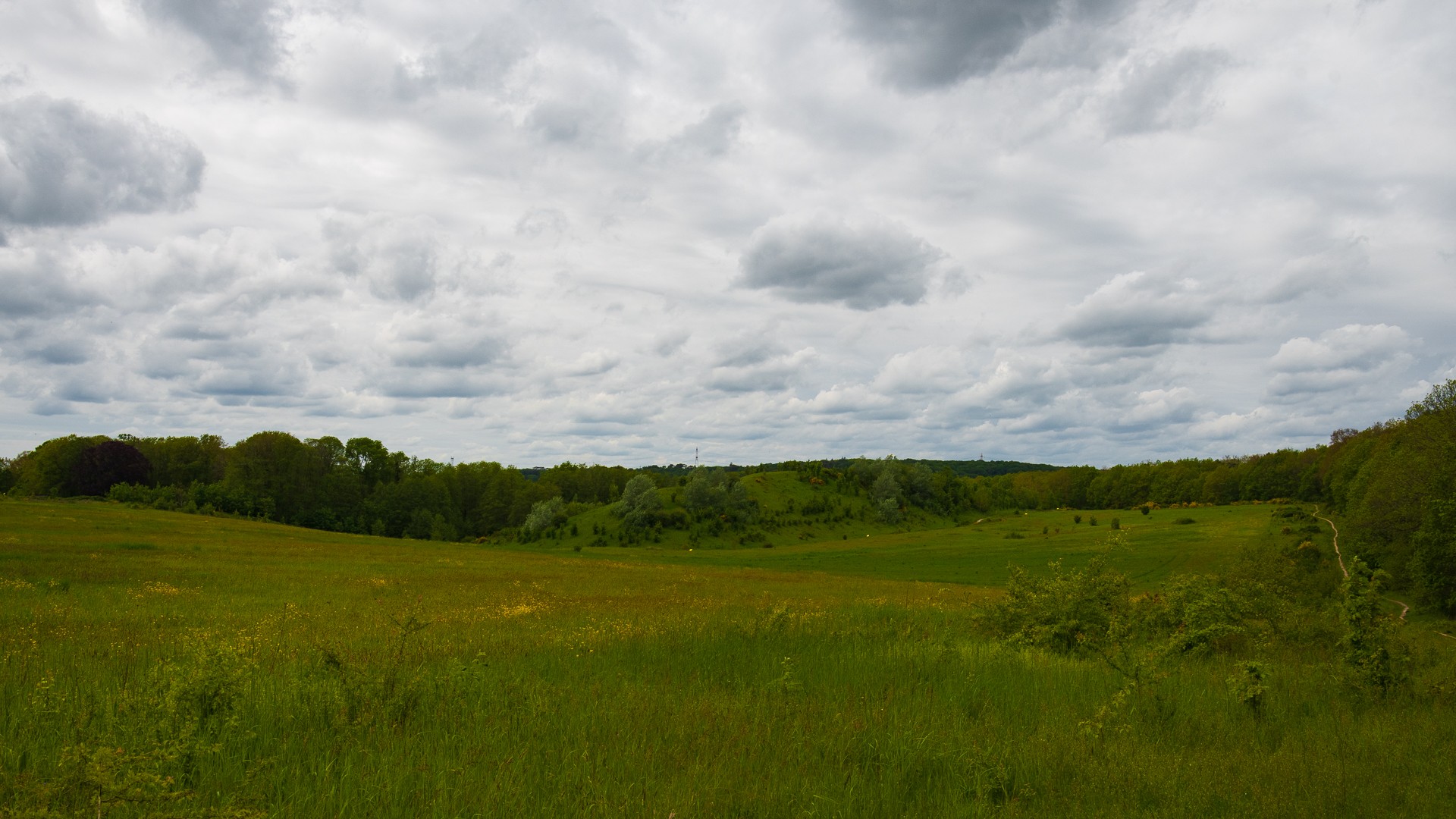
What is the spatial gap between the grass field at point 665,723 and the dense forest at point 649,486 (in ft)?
122

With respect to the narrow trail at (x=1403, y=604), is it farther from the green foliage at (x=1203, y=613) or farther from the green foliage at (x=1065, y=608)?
the green foliage at (x=1065, y=608)

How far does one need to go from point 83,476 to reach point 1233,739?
437 ft

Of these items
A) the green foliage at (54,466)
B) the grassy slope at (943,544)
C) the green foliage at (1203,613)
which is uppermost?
the green foliage at (54,466)

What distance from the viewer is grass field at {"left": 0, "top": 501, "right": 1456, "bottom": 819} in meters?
5.71

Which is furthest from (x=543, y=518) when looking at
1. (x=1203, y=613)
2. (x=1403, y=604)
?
(x=1203, y=613)

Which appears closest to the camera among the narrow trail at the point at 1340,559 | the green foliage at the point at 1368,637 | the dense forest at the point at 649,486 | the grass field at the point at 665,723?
the grass field at the point at 665,723

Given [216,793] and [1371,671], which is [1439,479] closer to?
[1371,671]

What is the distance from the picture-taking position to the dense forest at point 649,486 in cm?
4806

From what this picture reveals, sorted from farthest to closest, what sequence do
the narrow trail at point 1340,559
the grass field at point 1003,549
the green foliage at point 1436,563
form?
the grass field at point 1003,549 < the green foliage at point 1436,563 < the narrow trail at point 1340,559

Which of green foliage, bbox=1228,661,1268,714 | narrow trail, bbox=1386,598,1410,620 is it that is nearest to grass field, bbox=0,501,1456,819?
green foliage, bbox=1228,661,1268,714

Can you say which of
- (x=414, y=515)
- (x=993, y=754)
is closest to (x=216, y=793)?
(x=993, y=754)

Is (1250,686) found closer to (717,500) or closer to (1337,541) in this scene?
(1337,541)

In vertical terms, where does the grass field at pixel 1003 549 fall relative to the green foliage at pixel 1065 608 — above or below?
below

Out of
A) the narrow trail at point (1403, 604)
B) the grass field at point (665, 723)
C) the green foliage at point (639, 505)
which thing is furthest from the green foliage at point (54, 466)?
the narrow trail at point (1403, 604)
